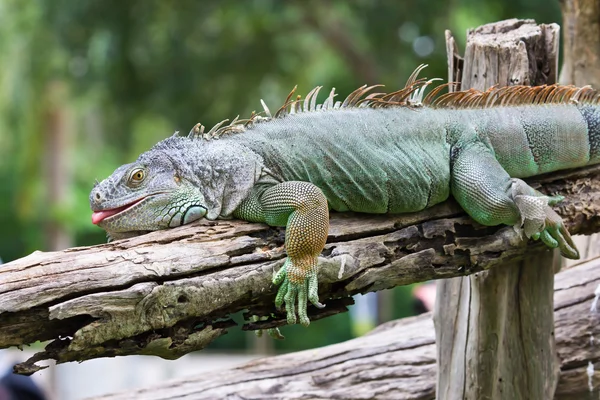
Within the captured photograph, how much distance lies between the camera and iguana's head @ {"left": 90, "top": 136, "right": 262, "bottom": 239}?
4234 millimetres

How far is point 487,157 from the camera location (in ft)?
16.1

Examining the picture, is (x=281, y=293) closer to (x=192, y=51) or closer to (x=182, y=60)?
(x=182, y=60)

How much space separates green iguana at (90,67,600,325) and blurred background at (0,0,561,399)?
6696mm

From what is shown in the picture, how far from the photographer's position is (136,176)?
14.1 feet

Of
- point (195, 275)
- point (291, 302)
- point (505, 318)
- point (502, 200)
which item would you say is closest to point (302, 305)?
point (291, 302)

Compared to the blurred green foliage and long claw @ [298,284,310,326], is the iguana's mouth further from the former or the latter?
the blurred green foliage

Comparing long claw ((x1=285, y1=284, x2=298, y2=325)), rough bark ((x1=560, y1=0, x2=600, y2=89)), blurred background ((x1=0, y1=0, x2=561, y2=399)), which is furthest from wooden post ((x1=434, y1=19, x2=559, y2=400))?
blurred background ((x1=0, y1=0, x2=561, y2=399))

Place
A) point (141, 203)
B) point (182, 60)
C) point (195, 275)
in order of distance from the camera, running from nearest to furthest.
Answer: point (195, 275), point (141, 203), point (182, 60)

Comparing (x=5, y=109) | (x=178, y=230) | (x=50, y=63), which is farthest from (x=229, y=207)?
(x=5, y=109)

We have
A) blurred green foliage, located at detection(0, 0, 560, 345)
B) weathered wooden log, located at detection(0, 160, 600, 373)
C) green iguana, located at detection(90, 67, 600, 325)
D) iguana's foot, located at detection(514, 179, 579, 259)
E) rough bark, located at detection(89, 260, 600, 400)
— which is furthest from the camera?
blurred green foliage, located at detection(0, 0, 560, 345)

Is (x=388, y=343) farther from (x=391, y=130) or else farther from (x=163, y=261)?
(x=163, y=261)

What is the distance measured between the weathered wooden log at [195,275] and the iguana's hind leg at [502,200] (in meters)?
0.14

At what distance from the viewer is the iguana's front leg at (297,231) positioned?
394 cm

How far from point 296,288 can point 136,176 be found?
49.7 inches
